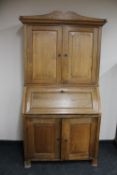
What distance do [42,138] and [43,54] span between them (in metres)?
1.02

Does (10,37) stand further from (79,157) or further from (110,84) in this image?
(79,157)

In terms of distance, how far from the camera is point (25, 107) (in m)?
2.33

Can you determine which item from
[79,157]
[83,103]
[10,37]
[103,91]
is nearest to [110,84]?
[103,91]

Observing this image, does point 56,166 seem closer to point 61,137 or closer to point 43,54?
point 61,137

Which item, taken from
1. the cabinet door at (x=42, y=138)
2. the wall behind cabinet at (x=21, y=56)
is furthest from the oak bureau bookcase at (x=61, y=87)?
the wall behind cabinet at (x=21, y=56)

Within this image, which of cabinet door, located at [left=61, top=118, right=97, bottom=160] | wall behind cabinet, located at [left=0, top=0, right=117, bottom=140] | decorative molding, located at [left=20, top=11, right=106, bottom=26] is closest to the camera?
decorative molding, located at [left=20, top=11, right=106, bottom=26]

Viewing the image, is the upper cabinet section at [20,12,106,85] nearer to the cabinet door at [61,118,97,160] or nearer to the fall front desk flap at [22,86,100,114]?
the fall front desk flap at [22,86,100,114]

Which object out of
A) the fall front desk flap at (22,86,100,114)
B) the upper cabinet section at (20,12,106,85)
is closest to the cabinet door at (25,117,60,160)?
the fall front desk flap at (22,86,100,114)

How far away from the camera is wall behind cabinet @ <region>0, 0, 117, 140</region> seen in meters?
2.62

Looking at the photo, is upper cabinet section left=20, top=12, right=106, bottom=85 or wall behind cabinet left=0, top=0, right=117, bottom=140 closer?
upper cabinet section left=20, top=12, right=106, bottom=85

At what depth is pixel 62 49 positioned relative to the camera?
2.41 m

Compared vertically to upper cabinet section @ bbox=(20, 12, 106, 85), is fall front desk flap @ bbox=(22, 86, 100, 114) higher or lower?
lower

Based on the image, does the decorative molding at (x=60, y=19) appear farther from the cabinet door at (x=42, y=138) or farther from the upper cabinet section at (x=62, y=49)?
the cabinet door at (x=42, y=138)

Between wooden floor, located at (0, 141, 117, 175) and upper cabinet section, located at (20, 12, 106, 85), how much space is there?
106 cm
